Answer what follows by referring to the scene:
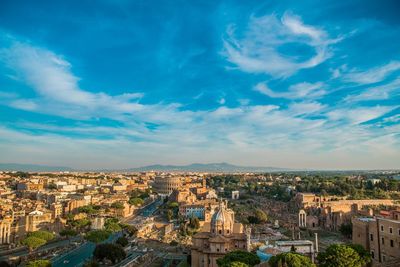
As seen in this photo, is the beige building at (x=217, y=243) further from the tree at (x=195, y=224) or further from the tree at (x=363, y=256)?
the tree at (x=195, y=224)

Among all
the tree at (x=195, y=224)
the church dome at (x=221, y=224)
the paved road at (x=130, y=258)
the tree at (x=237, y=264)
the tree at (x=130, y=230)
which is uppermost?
the church dome at (x=221, y=224)

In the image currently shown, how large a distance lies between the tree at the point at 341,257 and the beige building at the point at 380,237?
3.76 m

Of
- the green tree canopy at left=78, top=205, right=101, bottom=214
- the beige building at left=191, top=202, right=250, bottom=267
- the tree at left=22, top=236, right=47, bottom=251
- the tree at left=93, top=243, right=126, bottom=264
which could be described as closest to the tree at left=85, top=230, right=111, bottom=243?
the tree at left=22, top=236, right=47, bottom=251

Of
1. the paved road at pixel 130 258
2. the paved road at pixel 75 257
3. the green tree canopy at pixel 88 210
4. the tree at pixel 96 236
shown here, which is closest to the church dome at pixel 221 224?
the paved road at pixel 130 258

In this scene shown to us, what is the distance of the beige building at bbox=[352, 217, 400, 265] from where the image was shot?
25.8 metres

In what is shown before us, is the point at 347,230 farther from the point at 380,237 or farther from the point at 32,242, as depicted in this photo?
the point at 32,242

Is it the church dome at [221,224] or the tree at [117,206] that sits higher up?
the church dome at [221,224]

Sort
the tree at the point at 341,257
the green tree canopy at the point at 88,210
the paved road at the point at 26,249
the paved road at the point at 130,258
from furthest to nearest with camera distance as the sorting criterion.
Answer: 1. the green tree canopy at the point at 88,210
2. the paved road at the point at 26,249
3. the paved road at the point at 130,258
4. the tree at the point at 341,257

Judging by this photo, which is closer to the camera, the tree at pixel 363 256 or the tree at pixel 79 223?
the tree at pixel 363 256

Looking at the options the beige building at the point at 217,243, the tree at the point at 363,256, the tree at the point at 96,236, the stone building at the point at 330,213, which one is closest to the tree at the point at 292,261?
the tree at the point at 363,256

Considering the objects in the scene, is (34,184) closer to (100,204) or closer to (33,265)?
(100,204)

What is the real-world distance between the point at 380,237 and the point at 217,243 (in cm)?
1198

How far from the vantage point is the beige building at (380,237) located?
25.8 meters

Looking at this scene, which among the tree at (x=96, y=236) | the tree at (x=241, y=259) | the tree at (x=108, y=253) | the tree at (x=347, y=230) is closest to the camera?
the tree at (x=241, y=259)
